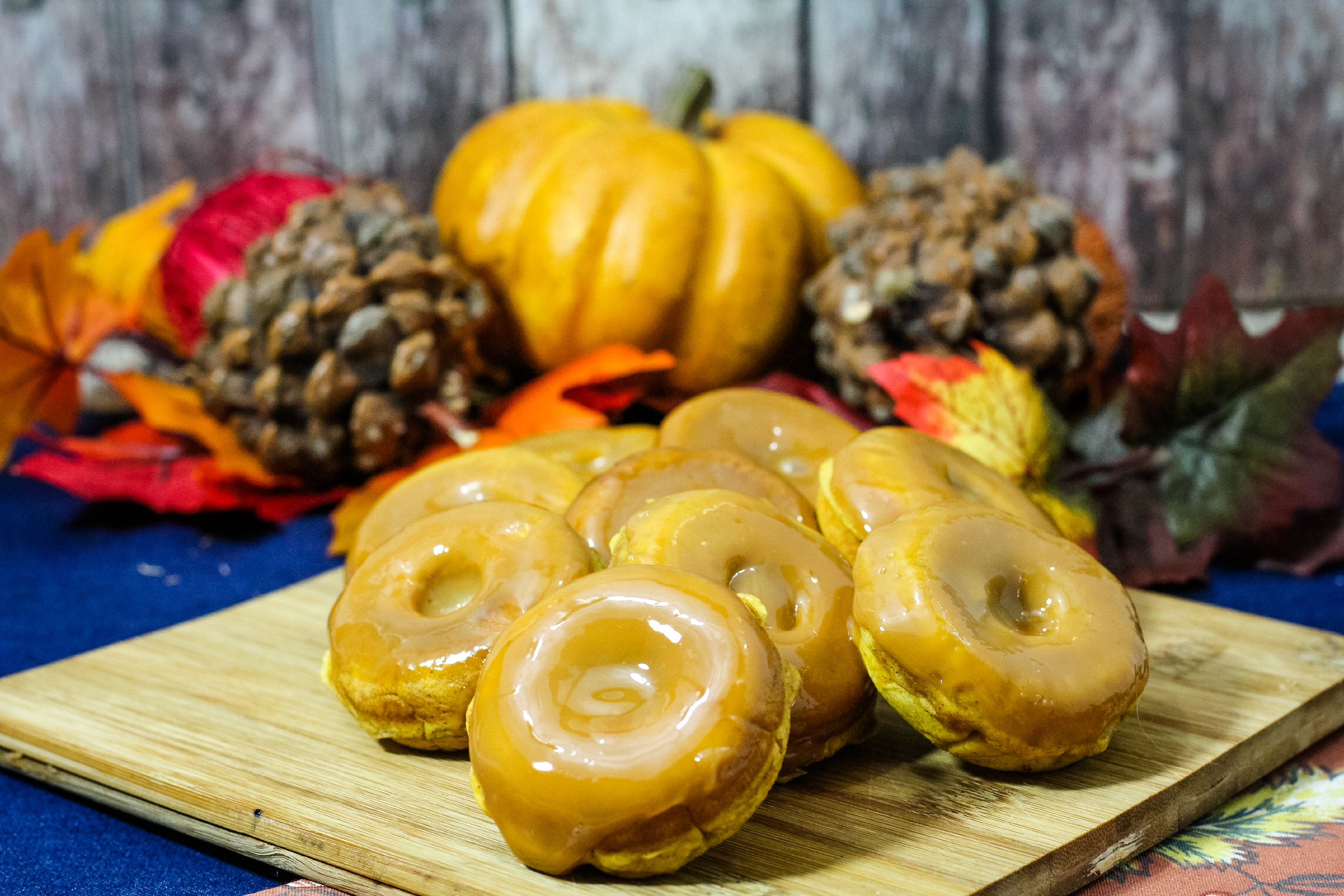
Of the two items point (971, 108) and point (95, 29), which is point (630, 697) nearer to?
point (971, 108)

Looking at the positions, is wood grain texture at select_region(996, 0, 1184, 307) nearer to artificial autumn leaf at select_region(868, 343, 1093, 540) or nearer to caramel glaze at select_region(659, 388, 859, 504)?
artificial autumn leaf at select_region(868, 343, 1093, 540)

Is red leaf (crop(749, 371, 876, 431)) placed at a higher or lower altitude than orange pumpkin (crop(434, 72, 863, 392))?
lower

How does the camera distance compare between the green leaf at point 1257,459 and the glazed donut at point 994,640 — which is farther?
the green leaf at point 1257,459

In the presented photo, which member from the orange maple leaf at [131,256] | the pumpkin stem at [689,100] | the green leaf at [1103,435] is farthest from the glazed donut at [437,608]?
the orange maple leaf at [131,256]

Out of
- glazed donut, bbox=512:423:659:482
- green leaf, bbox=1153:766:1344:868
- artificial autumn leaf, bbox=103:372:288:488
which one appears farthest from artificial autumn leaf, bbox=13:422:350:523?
green leaf, bbox=1153:766:1344:868

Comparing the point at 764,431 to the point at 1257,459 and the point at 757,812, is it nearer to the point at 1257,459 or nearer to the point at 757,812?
the point at 757,812

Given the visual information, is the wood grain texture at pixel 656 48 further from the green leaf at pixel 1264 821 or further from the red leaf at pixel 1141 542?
the green leaf at pixel 1264 821
